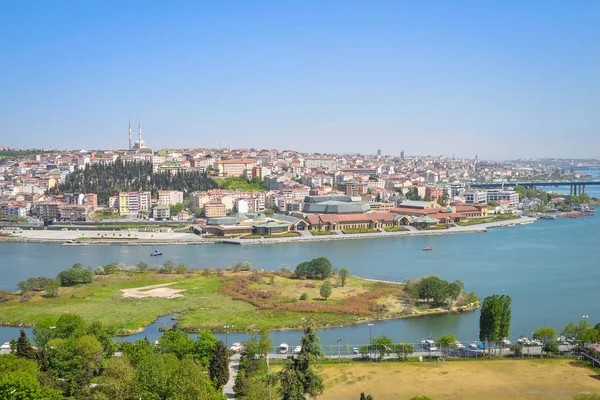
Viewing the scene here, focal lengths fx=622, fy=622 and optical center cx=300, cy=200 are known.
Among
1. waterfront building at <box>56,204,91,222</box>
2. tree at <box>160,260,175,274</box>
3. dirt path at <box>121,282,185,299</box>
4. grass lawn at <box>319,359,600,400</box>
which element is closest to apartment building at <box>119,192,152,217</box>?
waterfront building at <box>56,204,91,222</box>

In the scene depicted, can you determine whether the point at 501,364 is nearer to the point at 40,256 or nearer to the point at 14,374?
the point at 14,374

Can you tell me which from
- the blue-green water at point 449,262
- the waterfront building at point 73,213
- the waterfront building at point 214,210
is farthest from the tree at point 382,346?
the waterfront building at point 73,213

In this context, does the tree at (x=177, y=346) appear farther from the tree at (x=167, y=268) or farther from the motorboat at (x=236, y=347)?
the tree at (x=167, y=268)

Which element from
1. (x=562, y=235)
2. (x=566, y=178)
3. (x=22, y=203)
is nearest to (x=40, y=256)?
(x=22, y=203)

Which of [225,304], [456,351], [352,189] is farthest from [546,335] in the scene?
[352,189]

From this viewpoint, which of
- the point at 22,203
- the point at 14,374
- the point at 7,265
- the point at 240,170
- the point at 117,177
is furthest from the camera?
the point at 240,170
